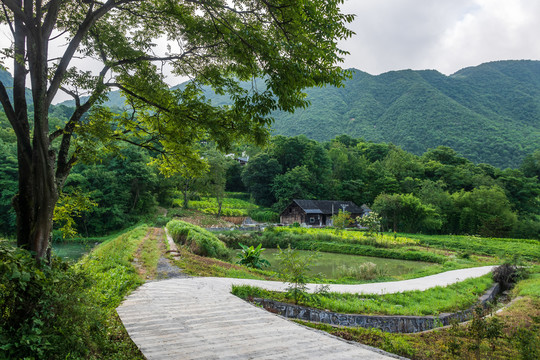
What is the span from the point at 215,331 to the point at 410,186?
49.2 metres

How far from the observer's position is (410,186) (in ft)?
157

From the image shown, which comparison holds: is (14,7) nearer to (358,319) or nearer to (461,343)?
(358,319)

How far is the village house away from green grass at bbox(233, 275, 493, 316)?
30.9m

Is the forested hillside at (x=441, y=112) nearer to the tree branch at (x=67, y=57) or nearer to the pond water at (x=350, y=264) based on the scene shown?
the pond water at (x=350, y=264)

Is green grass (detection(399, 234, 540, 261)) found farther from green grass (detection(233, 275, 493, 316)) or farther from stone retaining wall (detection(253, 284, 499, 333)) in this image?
stone retaining wall (detection(253, 284, 499, 333))

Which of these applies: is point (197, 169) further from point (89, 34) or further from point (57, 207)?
point (89, 34)

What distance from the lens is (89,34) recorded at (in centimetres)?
540

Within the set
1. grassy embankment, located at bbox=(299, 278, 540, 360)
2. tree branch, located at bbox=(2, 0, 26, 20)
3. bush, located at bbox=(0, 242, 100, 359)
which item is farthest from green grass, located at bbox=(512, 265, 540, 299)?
tree branch, located at bbox=(2, 0, 26, 20)

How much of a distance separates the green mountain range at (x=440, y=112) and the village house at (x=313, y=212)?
44388 mm

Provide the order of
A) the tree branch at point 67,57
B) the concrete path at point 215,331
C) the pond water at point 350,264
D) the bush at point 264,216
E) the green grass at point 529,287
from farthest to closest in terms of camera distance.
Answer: the bush at point 264,216
the pond water at point 350,264
the green grass at point 529,287
the tree branch at point 67,57
the concrete path at point 215,331

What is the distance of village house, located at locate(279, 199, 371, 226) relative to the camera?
42031mm

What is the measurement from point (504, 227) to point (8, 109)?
137ft

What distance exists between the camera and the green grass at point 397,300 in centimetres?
673

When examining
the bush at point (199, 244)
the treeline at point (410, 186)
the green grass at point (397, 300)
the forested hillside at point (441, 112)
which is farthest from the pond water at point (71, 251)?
the forested hillside at point (441, 112)
